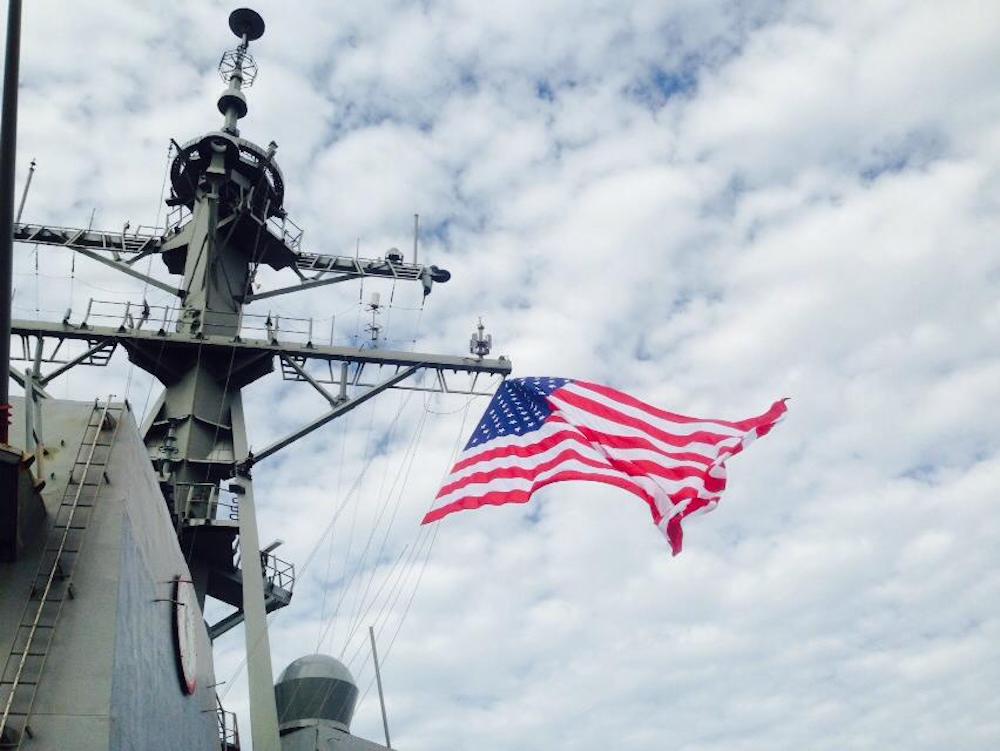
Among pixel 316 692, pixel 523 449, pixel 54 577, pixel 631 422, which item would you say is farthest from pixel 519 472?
pixel 54 577

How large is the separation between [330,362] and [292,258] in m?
3.11

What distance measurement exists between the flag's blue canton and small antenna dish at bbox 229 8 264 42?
8.66 m

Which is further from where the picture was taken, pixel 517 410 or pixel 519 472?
pixel 517 410

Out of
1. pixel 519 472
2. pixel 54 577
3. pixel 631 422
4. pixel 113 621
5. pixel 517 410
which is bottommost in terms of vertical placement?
pixel 113 621

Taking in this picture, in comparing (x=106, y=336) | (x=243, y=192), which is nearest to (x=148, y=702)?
(x=106, y=336)

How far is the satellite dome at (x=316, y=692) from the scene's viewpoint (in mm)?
11102

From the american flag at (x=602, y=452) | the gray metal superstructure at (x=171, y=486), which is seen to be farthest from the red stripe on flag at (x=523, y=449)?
the gray metal superstructure at (x=171, y=486)

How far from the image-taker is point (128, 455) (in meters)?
6.28

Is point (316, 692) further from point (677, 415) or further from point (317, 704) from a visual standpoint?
point (677, 415)

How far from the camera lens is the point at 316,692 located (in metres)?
11.2

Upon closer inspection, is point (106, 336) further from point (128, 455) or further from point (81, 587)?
point (81, 587)

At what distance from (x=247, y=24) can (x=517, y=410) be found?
9283mm

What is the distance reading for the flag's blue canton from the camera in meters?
9.66

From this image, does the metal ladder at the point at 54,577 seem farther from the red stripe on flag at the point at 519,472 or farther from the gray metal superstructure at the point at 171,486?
the red stripe on flag at the point at 519,472
